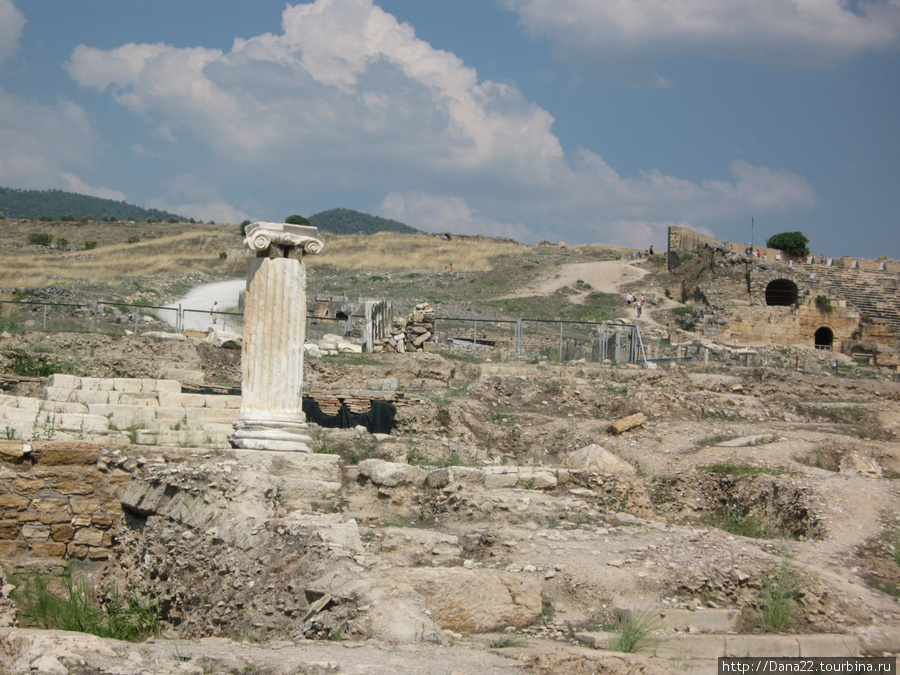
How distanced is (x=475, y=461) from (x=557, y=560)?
5220 mm

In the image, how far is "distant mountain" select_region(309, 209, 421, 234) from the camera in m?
164

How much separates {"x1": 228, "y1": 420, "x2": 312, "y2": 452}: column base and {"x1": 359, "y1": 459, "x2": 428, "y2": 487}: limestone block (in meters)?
0.76

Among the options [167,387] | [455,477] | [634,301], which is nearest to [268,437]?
[455,477]

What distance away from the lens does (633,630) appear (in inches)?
A: 243

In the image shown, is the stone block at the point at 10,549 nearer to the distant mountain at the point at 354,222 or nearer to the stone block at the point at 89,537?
the stone block at the point at 89,537

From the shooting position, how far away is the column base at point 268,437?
9.42 m

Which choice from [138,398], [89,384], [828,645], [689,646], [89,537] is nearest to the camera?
[689,646]

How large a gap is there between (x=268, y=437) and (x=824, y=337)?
34.4m

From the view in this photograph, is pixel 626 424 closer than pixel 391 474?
No

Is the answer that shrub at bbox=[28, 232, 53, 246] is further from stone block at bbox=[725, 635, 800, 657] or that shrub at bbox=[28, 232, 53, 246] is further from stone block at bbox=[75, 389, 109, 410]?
stone block at bbox=[725, 635, 800, 657]

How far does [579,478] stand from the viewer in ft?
36.1

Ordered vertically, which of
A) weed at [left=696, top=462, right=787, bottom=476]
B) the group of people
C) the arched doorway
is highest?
the group of people

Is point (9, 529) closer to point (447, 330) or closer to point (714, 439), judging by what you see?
point (714, 439)

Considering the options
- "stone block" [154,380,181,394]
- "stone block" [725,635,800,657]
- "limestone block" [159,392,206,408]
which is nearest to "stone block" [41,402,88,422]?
"limestone block" [159,392,206,408]
